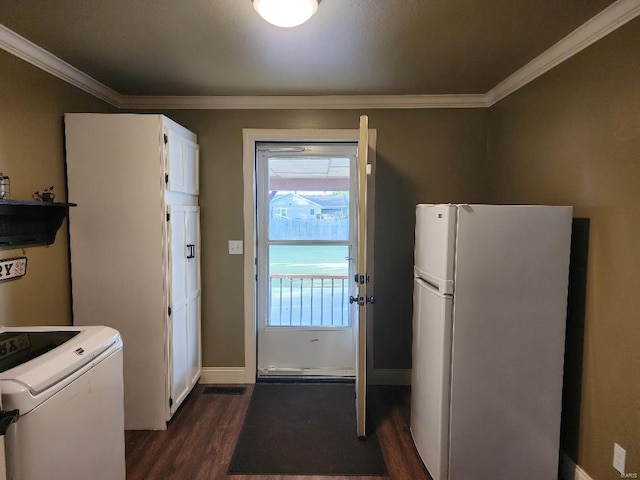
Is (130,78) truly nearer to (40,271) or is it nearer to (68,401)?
(40,271)

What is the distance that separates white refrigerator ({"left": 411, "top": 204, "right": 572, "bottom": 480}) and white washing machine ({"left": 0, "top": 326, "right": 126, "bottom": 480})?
155 cm

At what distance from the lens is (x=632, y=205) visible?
4.97ft

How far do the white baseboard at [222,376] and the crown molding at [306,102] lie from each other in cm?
219

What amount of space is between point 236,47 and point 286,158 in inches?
44.5

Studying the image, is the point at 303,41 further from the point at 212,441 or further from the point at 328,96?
the point at 212,441

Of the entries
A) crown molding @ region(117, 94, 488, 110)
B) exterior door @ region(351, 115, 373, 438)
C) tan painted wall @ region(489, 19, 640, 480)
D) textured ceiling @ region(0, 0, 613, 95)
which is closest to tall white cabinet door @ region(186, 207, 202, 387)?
crown molding @ region(117, 94, 488, 110)

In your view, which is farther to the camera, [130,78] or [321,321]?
[321,321]

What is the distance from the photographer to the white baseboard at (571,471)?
1777mm

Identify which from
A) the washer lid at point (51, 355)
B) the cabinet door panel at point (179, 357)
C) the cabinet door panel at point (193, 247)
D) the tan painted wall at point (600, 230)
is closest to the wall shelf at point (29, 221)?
the washer lid at point (51, 355)

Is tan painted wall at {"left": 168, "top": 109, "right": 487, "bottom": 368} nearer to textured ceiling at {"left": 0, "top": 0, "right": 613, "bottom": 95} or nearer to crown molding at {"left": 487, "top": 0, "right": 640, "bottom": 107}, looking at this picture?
textured ceiling at {"left": 0, "top": 0, "right": 613, "bottom": 95}

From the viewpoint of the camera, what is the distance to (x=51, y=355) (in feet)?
4.12

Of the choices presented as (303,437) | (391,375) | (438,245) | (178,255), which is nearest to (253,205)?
(178,255)

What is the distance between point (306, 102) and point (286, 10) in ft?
4.43

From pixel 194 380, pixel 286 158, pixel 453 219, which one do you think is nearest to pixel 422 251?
pixel 453 219
